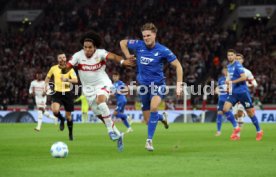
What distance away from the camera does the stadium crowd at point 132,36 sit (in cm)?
4334

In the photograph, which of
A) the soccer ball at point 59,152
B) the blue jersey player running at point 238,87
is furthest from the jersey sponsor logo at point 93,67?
the blue jersey player running at point 238,87

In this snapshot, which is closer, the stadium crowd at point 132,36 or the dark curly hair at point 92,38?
the dark curly hair at point 92,38

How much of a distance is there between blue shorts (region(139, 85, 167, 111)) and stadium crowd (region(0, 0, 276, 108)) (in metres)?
24.8

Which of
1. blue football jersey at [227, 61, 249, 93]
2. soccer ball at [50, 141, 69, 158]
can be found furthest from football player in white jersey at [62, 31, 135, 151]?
blue football jersey at [227, 61, 249, 93]

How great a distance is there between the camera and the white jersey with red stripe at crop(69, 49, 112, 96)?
14.8 m

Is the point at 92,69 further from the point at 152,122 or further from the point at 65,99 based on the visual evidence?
the point at 65,99

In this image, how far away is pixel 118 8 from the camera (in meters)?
52.9

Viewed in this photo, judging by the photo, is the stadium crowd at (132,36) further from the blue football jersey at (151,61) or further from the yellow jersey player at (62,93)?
the blue football jersey at (151,61)

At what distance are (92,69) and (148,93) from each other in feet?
4.62

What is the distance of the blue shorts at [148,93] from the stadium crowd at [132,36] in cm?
2477

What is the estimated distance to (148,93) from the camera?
49.0 feet

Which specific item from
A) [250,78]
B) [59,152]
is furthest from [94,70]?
[250,78]

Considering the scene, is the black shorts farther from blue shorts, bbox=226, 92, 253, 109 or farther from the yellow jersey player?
blue shorts, bbox=226, 92, 253, 109

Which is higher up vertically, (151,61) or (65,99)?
(151,61)
